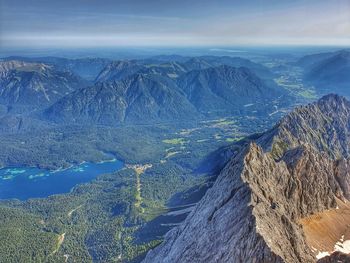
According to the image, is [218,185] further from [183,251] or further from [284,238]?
[284,238]

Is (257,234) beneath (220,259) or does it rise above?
above

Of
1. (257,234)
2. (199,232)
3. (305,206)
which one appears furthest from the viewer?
(305,206)

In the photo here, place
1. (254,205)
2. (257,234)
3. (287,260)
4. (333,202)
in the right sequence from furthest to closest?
(333,202) → (254,205) → (257,234) → (287,260)

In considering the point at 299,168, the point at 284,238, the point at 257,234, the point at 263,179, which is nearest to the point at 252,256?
the point at 257,234

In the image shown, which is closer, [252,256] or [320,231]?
[252,256]

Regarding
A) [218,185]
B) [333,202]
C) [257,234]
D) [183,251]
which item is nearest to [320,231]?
[333,202]

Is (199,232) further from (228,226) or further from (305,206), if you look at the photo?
(305,206)

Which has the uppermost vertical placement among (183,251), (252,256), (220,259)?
(252,256)
